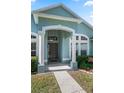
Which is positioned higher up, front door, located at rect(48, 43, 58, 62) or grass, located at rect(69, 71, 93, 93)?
front door, located at rect(48, 43, 58, 62)

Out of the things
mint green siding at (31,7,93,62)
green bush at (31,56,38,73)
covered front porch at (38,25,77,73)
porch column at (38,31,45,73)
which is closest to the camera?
green bush at (31,56,38,73)

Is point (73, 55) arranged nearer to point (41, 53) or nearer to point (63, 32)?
point (63, 32)

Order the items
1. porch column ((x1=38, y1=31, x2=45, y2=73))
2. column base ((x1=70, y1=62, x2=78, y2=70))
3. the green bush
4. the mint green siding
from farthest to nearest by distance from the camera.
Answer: column base ((x1=70, y1=62, x2=78, y2=70))
the mint green siding
porch column ((x1=38, y1=31, x2=45, y2=73))
the green bush

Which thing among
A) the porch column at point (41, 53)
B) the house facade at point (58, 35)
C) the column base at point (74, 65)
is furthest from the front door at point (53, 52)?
the porch column at point (41, 53)

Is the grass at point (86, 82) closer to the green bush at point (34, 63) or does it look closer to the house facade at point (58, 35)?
the green bush at point (34, 63)

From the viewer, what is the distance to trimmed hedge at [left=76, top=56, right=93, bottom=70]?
8.46 metres

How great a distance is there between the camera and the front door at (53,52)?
9925 mm

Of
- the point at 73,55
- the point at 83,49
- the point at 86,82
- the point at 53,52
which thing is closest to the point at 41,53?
the point at 73,55

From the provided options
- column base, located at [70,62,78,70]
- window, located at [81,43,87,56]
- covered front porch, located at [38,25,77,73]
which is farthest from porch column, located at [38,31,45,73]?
window, located at [81,43,87,56]

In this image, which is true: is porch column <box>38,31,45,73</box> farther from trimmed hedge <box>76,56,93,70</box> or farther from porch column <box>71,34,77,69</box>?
trimmed hedge <box>76,56,93,70</box>
